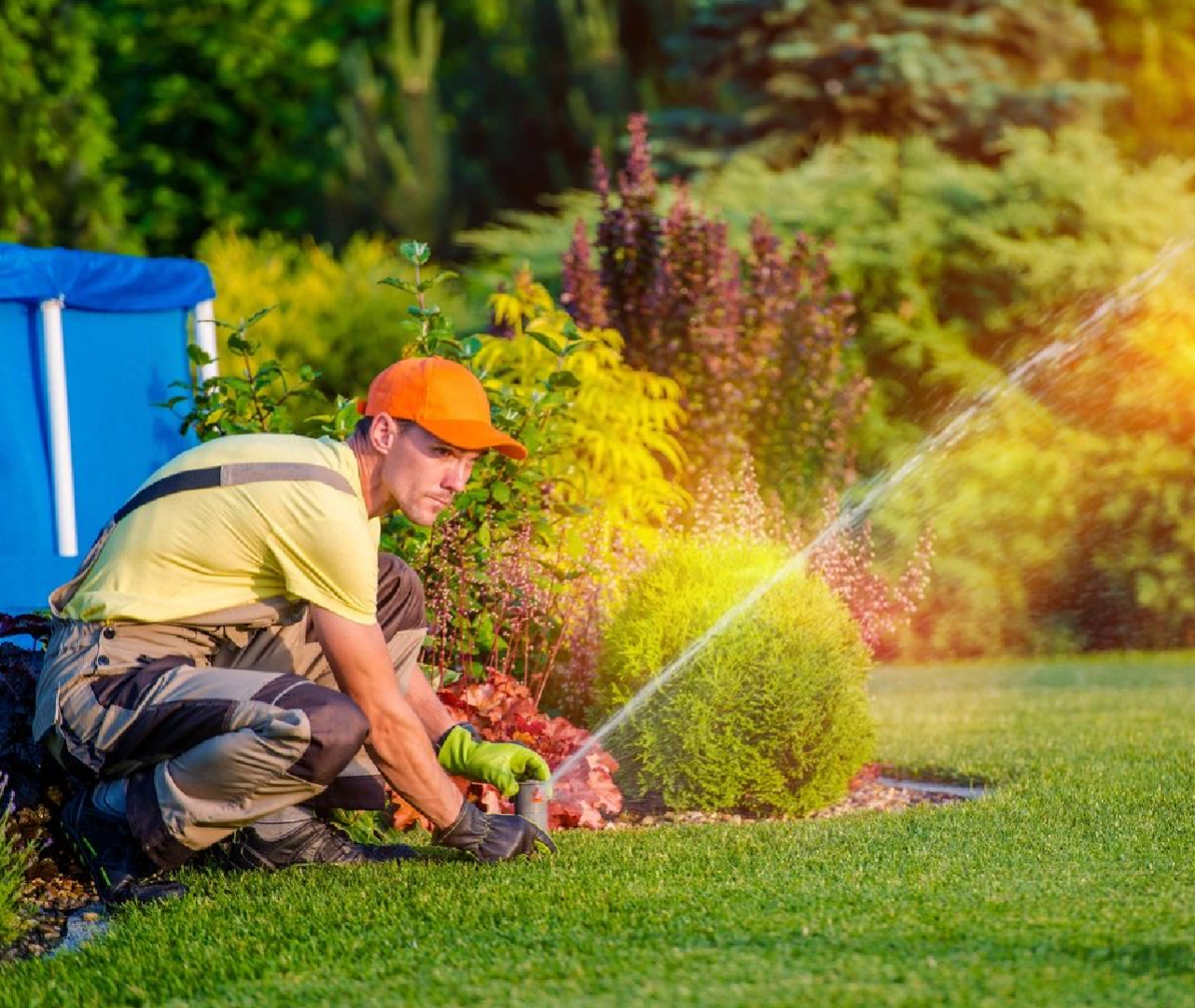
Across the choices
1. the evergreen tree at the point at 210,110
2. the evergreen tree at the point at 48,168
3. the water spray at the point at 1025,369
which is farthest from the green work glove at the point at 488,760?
the evergreen tree at the point at 210,110

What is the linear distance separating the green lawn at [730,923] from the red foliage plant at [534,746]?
213 millimetres

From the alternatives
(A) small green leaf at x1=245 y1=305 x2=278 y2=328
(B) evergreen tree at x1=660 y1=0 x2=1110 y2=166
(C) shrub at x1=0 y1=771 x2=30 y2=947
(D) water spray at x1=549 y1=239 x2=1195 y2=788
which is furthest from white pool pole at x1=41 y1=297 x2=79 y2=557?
(B) evergreen tree at x1=660 y1=0 x2=1110 y2=166

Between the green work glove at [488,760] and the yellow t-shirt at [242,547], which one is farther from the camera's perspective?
the green work glove at [488,760]

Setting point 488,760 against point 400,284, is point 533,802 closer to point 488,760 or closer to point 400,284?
point 488,760

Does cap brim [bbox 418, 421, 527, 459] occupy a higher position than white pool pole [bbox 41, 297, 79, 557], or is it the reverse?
cap brim [bbox 418, 421, 527, 459]

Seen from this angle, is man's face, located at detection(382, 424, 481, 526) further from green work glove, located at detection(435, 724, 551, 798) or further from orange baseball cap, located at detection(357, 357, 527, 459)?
green work glove, located at detection(435, 724, 551, 798)

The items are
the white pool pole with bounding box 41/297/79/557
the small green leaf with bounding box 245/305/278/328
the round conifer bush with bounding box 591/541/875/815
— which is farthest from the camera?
the white pool pole with bounding box 41/297/79/557

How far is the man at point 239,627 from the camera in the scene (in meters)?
4.54

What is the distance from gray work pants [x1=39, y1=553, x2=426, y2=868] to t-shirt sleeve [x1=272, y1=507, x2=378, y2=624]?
0.24 meters

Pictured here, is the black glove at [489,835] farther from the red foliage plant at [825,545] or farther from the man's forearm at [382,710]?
the red foliage plant at [825,545]

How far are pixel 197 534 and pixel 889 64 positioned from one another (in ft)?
43.8

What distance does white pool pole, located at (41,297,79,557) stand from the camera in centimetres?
784

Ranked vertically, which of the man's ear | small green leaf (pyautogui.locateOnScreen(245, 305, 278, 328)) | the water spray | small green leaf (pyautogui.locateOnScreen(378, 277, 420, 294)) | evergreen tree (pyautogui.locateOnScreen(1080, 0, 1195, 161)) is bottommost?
the water spray

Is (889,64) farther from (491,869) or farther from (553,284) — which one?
(491,869)
